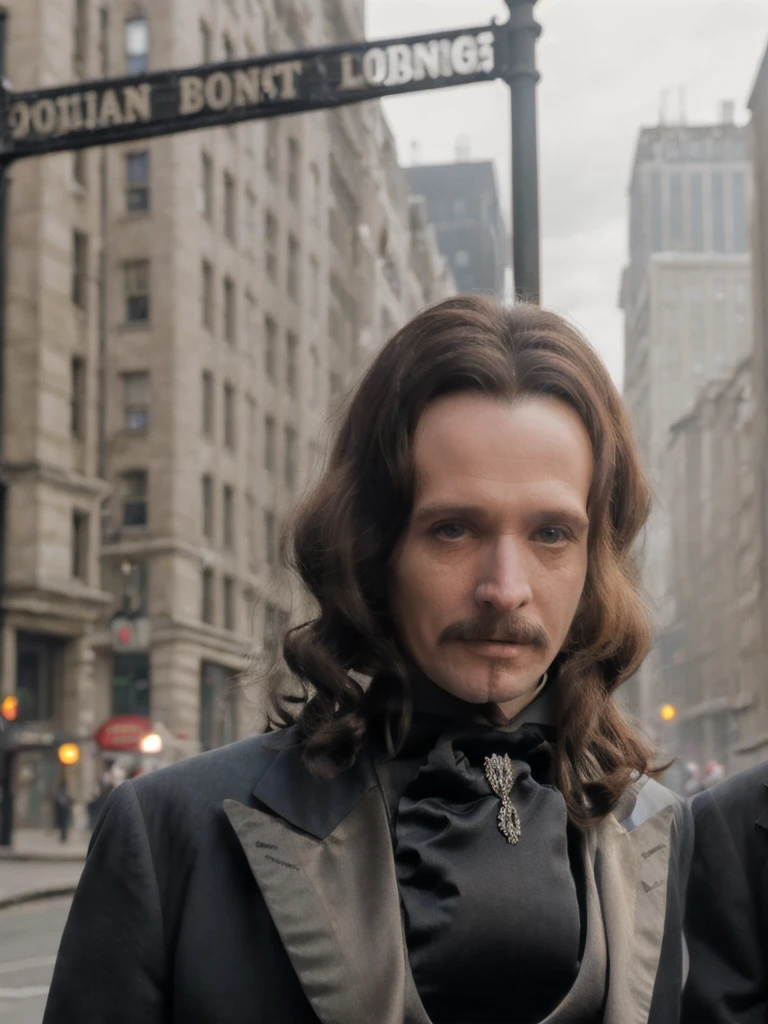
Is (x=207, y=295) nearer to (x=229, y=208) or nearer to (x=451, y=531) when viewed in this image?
(x=229, y=208)

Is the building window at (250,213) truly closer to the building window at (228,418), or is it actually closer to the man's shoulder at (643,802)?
the building window at (228,418)

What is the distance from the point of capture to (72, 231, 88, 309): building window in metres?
42.4

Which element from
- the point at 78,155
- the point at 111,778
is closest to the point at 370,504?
the point at 111,778

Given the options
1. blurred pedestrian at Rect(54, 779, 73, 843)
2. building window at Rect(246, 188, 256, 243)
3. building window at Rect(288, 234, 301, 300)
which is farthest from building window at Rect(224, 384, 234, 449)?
blurred pedestrian at Rect(54, 779, 73, 843)

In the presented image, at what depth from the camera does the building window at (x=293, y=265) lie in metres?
62.2

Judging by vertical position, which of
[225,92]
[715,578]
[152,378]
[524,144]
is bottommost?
[524,144]

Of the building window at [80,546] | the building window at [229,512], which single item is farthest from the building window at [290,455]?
the building window at [80,546]

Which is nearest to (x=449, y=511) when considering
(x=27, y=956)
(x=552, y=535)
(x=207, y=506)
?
(x=552, y=535)

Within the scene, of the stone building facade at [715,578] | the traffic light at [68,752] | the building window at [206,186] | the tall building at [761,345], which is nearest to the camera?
the traffic light at [68,752]

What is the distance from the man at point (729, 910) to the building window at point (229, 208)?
52.0 metres

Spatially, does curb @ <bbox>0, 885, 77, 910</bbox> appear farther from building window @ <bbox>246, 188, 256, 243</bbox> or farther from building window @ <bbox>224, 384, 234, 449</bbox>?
building window @ <bbox>246, 188, 256, 243</bbox>

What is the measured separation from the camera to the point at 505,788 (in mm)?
2176

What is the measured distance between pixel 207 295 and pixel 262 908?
1974 inches

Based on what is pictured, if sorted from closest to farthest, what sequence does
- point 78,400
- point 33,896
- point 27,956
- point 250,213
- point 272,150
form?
point 27,956 → point 33,896 → point 78,400 → point 250,213 → point 272,150
